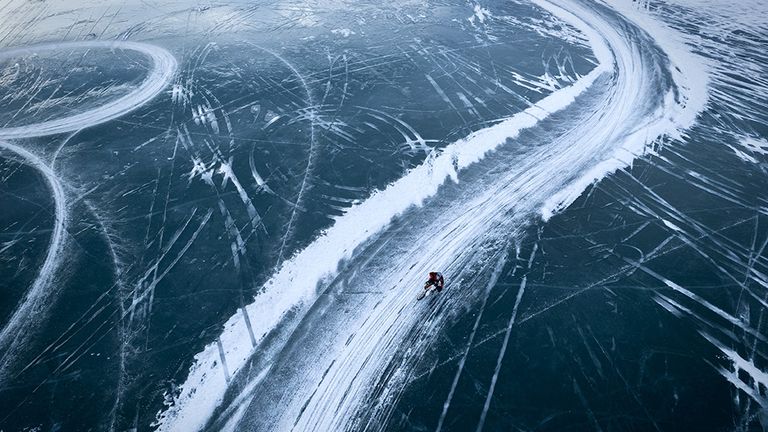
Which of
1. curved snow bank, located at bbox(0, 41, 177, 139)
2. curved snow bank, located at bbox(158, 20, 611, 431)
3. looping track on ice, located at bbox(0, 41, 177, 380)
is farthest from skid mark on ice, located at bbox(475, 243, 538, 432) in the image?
curved snow bank, located at bbox(0, 41, 177, 139)

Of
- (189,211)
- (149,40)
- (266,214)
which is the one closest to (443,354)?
(266,214)

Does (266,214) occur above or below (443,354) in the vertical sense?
above

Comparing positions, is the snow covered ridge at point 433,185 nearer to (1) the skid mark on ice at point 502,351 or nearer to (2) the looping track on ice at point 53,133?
(1) the skid mark on ice at point 502,351

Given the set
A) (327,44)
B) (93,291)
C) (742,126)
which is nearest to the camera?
(93,291)

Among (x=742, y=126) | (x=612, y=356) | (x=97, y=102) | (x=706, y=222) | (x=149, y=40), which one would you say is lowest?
(x=612, y=356)

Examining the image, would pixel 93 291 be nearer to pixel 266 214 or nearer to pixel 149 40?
pixel 266 214

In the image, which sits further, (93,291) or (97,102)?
(97,102)
